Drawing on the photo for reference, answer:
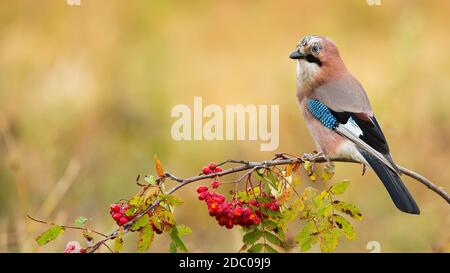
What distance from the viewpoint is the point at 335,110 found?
4598mm

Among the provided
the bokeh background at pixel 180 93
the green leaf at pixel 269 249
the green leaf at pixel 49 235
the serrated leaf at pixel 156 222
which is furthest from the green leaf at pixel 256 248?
the bokeh background at pixel 180 93

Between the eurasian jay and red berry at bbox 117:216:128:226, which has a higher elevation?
the eurasian jay

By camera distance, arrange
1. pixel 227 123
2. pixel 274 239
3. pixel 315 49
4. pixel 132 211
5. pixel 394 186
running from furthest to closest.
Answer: pixel 227 123 < pixel 315 49 < pixel 394 186 < pixel 274 239 < pixel 132 211

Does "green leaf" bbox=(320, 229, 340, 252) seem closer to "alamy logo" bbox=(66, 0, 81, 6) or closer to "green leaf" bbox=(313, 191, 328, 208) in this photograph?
"green leaf" bbox=(313, 191, 328, 208)

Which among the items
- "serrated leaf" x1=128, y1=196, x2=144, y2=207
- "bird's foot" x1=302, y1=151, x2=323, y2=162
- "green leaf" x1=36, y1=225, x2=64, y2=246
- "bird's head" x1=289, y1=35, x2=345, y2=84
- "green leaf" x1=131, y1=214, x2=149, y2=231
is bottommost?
"green leaf" x1=36, y1=225, x2=64, y2=246

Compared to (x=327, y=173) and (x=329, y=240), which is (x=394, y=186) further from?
(x=329, y=240)

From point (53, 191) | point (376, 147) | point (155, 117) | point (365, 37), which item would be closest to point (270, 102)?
point (155, 117)

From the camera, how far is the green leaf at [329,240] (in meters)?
3.42

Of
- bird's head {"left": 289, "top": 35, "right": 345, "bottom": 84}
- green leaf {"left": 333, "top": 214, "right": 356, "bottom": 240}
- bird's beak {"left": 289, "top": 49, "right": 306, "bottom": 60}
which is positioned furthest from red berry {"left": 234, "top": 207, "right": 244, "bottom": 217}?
bird's head {"left": 289, "top": 35, "right": 345, "bottom": 84}

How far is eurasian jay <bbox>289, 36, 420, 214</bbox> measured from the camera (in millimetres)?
4195

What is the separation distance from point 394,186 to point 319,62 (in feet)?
3.56

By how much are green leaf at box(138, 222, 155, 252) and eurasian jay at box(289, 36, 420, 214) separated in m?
1.13

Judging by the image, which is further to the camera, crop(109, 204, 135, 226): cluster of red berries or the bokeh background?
the bokeh background

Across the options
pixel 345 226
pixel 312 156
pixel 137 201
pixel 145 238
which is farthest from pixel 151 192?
pixel 312 156
